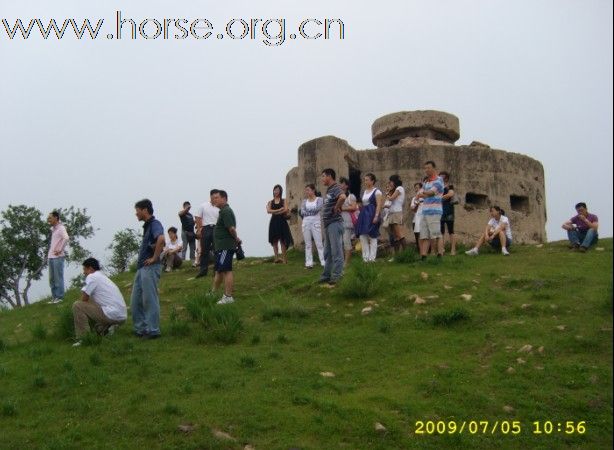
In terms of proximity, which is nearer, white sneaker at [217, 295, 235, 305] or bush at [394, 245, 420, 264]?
white sneaker at [217, 295, 235, 305]

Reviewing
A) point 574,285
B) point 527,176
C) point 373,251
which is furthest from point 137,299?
point 527,176

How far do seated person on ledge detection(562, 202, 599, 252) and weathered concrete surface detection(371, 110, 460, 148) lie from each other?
4.31 meters

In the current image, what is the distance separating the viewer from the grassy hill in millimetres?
5512

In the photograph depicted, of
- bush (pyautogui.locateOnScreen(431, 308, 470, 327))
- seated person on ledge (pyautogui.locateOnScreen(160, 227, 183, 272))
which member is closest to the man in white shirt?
seated person on ledge (pyautogui.locateOnScreen(160, 227, 183, 272))

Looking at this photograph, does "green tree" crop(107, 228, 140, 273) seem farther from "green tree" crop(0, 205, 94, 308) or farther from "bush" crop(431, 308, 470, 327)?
"bush" crop(431, 308, 470, 327)

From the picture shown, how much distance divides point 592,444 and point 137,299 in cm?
482

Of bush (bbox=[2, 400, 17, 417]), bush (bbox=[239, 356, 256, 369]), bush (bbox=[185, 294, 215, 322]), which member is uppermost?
bush (bbox=[185, 294, 215, 322])

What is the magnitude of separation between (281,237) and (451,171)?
381cm

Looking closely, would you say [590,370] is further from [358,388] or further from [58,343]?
[58,343]

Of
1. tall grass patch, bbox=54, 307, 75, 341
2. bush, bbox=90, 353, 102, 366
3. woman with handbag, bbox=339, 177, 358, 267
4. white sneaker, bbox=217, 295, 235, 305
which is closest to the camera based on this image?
bush, bbox=90, 353, 102, 366

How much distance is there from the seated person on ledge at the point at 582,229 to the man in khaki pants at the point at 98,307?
7260 mm

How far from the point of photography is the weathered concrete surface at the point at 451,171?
13.8m

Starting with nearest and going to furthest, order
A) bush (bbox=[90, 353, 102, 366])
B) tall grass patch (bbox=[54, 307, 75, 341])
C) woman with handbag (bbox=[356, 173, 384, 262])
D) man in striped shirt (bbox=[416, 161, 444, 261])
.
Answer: bush (bbox=[90, 353, 102, 366]) < tall grass patch (bbox=[54, 307, 75, 341]) < man in striped shirt (bbox=[416, 161, 444, 261]) < woman with handbag (bbox=[356, 173, 384, 262])

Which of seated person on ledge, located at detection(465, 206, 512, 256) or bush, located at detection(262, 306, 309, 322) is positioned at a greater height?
seated person on ledge, located at detection(465, 206, 512, 256)
